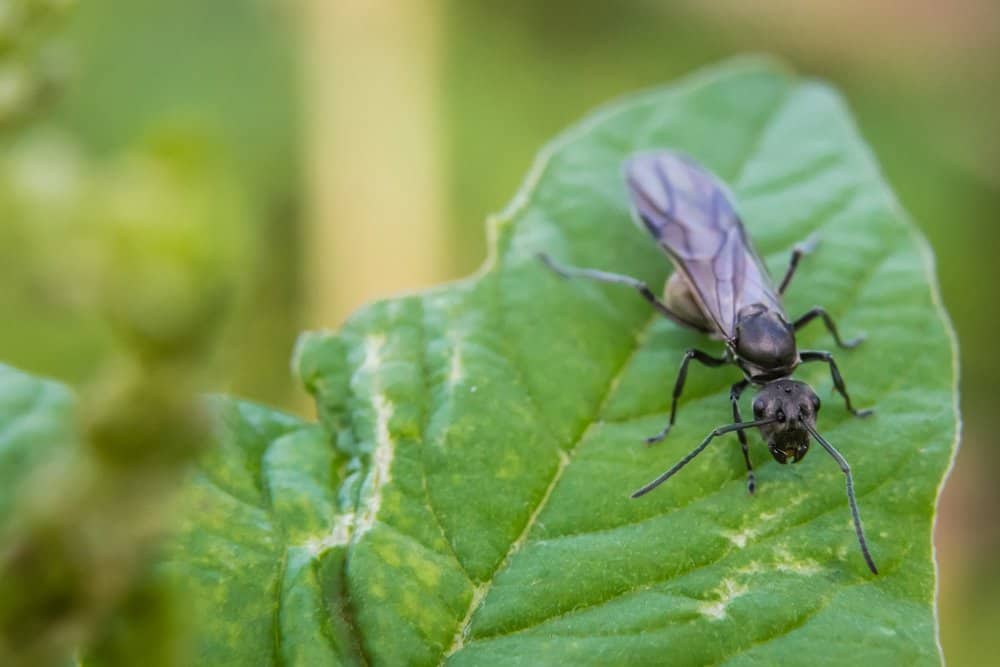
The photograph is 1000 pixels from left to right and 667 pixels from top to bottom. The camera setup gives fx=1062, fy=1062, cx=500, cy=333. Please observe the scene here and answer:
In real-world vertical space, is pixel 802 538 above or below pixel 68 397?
Result: below

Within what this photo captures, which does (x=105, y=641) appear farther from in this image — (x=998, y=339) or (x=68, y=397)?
(x=998, y=339)

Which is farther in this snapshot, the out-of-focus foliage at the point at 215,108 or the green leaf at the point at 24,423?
the out-of-focus foliage at the point at 215,108

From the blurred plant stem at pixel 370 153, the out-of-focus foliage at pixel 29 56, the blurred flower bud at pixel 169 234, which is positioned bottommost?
the blurred plant stem at pixel 370 153

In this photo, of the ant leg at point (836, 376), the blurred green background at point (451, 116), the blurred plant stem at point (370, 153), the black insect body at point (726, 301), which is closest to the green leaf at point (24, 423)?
the black insect body at point (726, 301)

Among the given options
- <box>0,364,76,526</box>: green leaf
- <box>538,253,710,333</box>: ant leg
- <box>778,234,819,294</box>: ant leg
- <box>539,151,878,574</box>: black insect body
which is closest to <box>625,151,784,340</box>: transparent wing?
<box>539,151,878,574</box>: black insect body

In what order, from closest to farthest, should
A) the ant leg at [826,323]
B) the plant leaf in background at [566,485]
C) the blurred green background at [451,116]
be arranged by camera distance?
the plant leaf in background at [566,485] < the ant leg at [826,323] < the blurred green background at [451,116]

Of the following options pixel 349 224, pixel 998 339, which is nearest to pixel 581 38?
pixel 349 224

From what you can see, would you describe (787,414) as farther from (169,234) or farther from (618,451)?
(169,234)

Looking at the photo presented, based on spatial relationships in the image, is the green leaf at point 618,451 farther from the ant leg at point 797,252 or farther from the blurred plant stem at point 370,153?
the blurred plant stem at point 370,153

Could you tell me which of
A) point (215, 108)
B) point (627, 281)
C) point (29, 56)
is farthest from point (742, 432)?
point (215, 108)
